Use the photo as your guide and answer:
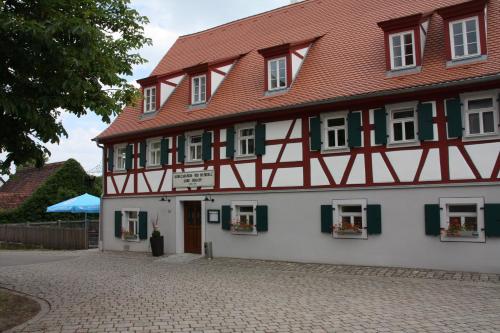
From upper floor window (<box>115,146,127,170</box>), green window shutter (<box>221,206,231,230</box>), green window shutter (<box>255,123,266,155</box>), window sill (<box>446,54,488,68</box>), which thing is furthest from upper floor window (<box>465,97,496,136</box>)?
upper floor window (<box>115,146,127,170</box>)

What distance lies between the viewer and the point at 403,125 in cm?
1345

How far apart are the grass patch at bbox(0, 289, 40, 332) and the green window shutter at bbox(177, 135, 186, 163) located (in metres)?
8.79

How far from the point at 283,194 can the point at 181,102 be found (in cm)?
651

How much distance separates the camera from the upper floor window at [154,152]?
19.4m

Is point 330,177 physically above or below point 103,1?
below

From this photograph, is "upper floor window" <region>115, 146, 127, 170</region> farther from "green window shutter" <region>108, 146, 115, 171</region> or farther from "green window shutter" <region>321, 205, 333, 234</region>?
"green window shutter" <region>321, 205, 333, 234</region>

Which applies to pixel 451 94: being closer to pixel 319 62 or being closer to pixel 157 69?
pixel 319 62

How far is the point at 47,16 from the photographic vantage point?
7805mm

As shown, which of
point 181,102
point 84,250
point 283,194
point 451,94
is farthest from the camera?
point 84,250

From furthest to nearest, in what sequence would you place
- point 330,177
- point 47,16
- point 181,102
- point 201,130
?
point 181,102, point 201,130, point 330,177, point 47,16

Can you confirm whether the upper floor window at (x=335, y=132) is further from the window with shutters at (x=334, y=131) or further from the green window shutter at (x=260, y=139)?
the green window shutter at (x=260, y=139)

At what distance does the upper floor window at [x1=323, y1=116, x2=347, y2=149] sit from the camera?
569 inches

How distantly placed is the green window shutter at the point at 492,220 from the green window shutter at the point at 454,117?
196cm

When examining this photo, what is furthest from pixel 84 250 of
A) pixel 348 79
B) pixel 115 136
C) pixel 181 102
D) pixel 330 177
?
pixel 348 79
